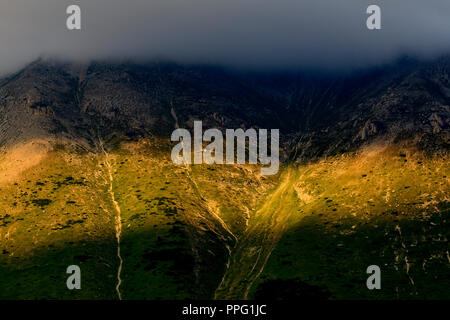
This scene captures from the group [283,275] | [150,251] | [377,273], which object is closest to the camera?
[377,273]

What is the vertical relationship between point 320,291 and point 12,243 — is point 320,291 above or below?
below

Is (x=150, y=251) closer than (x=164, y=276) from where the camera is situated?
No

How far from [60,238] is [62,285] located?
38170mm

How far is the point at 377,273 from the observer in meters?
174

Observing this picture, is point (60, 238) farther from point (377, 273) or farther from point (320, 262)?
point (377, 273)

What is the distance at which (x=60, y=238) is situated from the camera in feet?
655

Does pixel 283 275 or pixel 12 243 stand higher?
pixel 12 243
